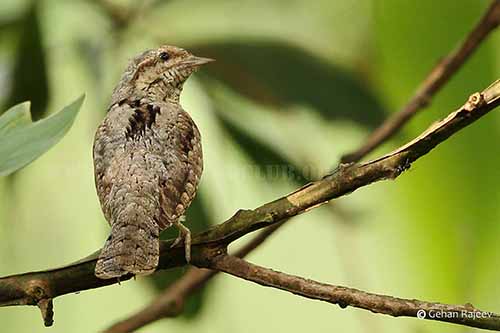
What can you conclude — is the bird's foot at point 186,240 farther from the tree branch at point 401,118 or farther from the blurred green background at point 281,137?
the blurred green background at point 281,137

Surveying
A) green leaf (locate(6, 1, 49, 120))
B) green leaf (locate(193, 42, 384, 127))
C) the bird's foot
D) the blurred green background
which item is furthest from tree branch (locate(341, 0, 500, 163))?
green leaf (locate(6, 1, 49, 120))

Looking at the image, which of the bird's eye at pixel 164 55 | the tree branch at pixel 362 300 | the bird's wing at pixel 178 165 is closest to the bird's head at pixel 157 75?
the bird's eye at pixel 164 55

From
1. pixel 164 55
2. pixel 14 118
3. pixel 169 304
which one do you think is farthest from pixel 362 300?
pixel 169 304

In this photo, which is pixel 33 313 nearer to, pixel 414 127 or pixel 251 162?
pixel 251 162

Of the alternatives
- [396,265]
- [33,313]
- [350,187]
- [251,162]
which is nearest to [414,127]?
[251,162]

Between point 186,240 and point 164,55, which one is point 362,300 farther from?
point 164,55

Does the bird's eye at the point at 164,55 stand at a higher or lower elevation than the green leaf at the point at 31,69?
lower

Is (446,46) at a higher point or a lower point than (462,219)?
higher
